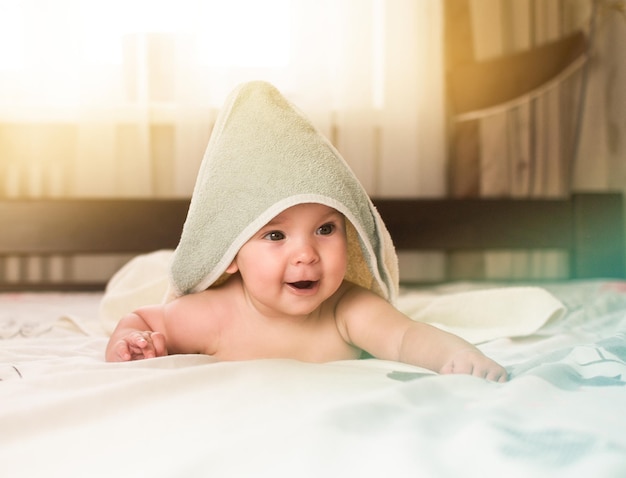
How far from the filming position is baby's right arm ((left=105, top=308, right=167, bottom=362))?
0.74 metres

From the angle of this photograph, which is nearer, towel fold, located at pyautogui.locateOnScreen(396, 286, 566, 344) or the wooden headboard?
towel fold, located at pyautogui.locateOnScreen(396, 286, 566, 344)

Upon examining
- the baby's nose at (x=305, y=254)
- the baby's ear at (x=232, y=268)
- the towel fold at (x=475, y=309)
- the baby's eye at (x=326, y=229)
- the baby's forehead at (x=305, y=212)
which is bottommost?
the towel fold at (x=475, y=309)

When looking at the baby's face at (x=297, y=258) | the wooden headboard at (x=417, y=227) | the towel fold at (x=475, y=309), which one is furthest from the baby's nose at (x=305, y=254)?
the wooden headboard at (x=417, y=227)

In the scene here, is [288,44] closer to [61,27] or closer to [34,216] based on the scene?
[61,27]

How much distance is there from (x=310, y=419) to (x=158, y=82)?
1.67 metres

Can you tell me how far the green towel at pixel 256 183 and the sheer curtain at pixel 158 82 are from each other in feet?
3.94

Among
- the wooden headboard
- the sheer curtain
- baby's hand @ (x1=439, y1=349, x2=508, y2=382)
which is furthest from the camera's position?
the sheer curtain

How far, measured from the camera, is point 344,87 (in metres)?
2.07

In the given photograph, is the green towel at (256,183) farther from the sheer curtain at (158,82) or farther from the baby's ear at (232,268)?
the sheer curtain at (158,82)

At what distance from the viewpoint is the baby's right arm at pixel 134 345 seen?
2.43 ft

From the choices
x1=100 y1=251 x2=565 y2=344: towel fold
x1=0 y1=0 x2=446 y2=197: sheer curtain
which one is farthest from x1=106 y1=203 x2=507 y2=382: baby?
x1=0 y1=0 x2=446 y2=197: sheer curtain

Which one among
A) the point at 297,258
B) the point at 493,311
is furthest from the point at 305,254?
the point at 493,311

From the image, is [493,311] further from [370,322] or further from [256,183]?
[256,183]

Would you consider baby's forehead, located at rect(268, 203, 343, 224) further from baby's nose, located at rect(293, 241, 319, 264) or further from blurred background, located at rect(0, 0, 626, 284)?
blurred background, located at rect(0, 0, 626, 284)
